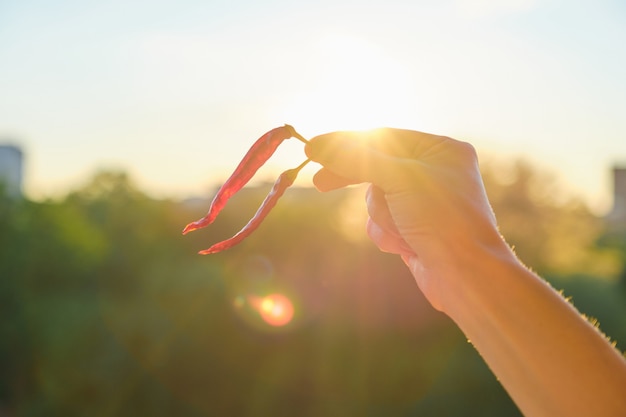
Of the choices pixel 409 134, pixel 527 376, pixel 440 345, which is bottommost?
pixel 440 345

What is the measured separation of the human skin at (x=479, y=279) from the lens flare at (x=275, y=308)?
4.80 metres

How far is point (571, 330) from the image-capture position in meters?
0.82

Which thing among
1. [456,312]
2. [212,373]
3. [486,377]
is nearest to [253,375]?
[212,373]

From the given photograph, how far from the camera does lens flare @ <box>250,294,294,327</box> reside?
5797 millimetres

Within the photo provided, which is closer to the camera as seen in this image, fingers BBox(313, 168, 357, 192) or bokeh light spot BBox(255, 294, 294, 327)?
fingers BBox(313, 168, 357, 192)

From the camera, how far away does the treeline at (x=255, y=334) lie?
5652 mm

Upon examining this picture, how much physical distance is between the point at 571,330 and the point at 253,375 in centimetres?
511

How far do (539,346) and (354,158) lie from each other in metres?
0.33

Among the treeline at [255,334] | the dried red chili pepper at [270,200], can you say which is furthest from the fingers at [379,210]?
the treeline at [255,334]

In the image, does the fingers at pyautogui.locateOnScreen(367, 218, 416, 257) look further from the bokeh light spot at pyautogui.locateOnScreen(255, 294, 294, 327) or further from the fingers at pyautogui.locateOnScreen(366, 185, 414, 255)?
the bokeh light spot at pyautogui.locateOnScreen(255, 294, 294, 327)

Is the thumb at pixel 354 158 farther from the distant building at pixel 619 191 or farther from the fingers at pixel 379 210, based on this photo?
the distant building at pixel 619 191

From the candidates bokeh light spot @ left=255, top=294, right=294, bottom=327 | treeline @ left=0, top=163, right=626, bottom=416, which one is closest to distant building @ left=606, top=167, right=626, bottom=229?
treeline @ left=0, top=163, right=626, bottom=416

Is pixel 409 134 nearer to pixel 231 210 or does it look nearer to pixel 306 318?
pixel 306 318

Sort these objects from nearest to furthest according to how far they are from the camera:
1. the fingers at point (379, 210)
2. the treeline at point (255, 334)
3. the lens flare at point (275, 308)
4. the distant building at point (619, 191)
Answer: the fingers at point (379, 210), the treeline at point (255, 334), the lens flare at point (275, 308), the distant building at point (619, 191)
